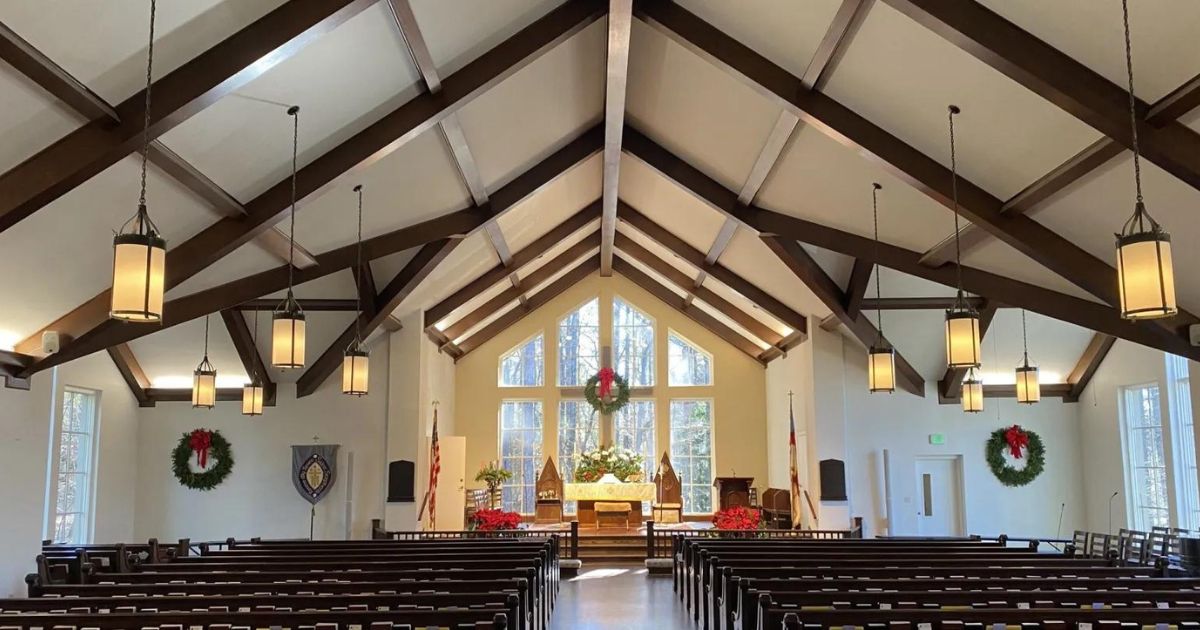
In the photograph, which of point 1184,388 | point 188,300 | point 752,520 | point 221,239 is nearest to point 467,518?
point 752,520

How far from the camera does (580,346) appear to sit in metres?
18.6

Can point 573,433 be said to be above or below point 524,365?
below

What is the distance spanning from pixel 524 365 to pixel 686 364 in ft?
11.0

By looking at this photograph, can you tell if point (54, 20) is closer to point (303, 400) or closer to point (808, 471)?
point (303, 400)

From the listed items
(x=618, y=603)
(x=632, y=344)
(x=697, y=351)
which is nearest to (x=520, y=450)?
(x=632, y=344)

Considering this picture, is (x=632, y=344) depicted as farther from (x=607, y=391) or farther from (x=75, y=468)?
(x=75, y=468)

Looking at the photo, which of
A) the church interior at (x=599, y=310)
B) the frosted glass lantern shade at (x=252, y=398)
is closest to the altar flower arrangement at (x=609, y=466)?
the church interior at (x=599, y=310)

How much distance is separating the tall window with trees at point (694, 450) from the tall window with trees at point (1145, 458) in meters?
7.69

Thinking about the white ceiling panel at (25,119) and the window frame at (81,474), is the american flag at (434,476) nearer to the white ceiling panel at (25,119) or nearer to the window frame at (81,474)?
the window frame at (81,474)

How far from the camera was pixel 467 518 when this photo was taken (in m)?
16.1

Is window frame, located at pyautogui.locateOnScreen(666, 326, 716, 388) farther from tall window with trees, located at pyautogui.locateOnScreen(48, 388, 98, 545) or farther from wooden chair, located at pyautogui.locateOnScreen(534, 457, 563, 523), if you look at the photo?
tall window with trees, located at pyautogui.locateOnScreen(48, 388, 98, 545)

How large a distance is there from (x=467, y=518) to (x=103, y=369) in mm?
6393

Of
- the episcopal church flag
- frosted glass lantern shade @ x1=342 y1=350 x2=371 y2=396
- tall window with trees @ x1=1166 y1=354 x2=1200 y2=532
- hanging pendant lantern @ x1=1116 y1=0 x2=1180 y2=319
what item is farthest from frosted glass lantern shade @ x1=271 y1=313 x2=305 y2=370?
tall window with trees @ x1=1166 y1=354 x2=1200 y2=532

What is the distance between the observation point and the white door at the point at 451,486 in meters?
15.3
